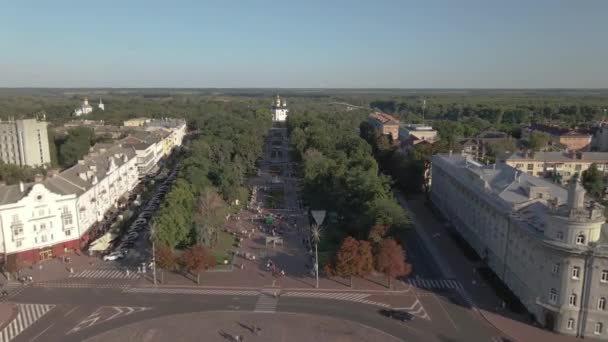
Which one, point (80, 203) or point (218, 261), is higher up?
point (80, 203)

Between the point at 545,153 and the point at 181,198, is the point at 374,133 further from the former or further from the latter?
the point at 181,198

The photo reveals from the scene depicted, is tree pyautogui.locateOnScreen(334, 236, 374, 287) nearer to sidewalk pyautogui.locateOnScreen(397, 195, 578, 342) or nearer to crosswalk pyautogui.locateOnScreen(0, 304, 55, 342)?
sidewalk pyautogui.locateOnScreen(397, 195, 578, 342)

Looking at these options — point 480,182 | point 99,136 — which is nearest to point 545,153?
point 480,182

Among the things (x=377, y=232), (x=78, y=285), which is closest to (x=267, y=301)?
(x=377, y=232)

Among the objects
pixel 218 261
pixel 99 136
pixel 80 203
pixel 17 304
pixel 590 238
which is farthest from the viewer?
pixel 99 136

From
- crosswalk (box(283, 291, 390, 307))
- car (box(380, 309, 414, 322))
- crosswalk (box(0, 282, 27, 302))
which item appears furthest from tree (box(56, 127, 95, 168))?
car (box(380, 309, 414, 322))

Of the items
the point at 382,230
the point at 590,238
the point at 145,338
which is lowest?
the point at 145,338
